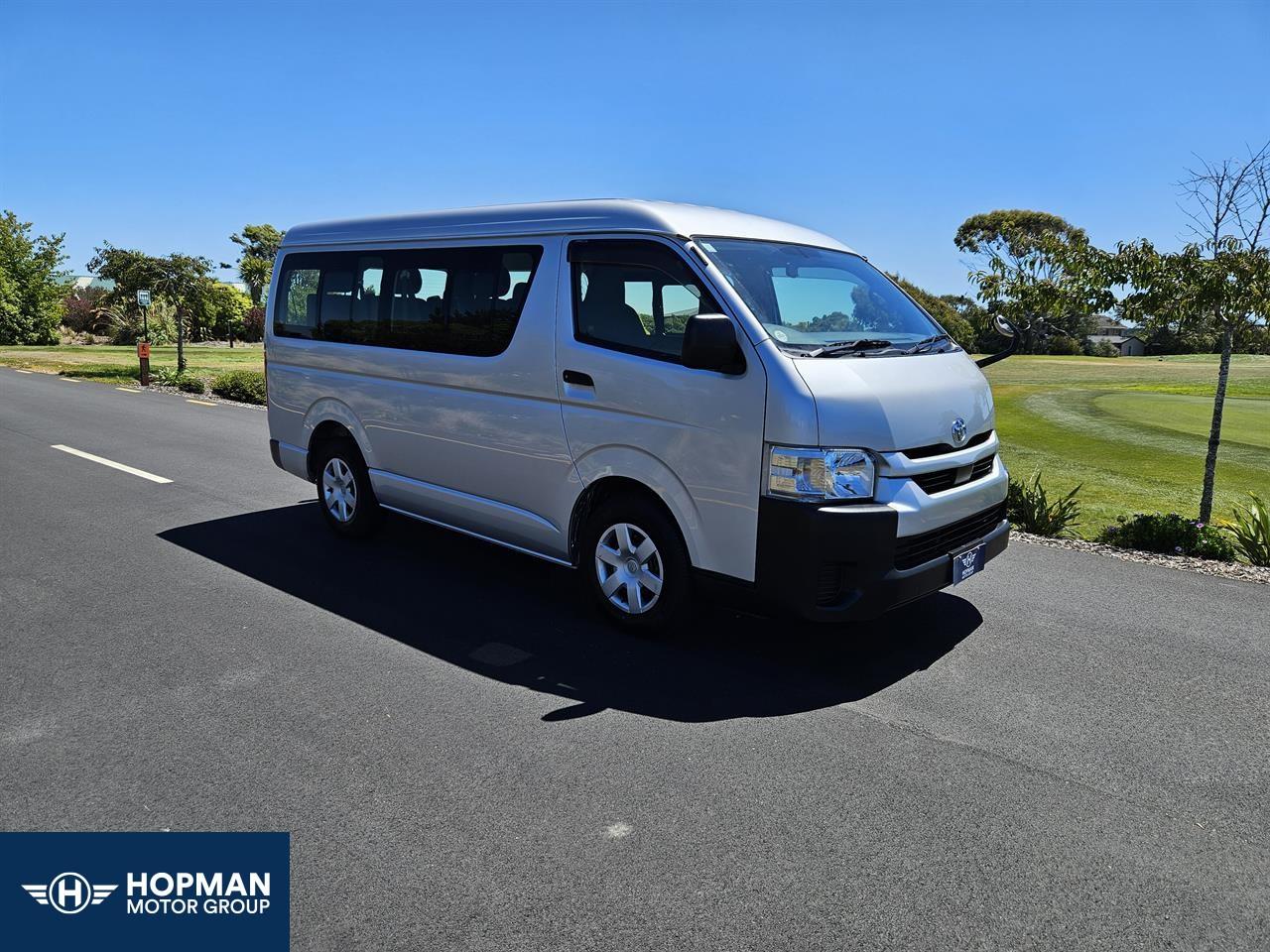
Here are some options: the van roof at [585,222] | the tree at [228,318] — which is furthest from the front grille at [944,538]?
the tree at [228,318]

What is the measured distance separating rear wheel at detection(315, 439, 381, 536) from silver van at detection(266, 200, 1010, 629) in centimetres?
31

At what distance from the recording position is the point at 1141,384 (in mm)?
31656

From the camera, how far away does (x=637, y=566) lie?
4.87 meters

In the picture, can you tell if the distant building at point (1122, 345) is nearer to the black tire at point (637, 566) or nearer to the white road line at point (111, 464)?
the white road line at point (111, 464)

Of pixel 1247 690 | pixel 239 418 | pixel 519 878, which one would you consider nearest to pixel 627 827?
pixel 519 878

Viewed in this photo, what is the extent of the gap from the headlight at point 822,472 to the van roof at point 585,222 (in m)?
1.37

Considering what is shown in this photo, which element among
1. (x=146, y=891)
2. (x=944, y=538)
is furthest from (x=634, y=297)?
(x=146, y=891)

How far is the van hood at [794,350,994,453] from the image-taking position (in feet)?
13.5

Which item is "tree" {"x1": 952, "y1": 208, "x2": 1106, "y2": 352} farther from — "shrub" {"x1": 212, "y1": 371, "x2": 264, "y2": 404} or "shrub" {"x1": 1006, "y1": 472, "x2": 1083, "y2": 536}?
"shrub" {"x1": 212, "y1": 371, "x2": 264, "y2": 404}

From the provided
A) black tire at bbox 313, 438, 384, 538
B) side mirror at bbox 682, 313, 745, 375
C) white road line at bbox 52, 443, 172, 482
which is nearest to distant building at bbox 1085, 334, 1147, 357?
white road line at bbox 52, 443, 172, 482

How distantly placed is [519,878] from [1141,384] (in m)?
34.3

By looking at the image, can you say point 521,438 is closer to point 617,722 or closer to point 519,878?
point 617,722

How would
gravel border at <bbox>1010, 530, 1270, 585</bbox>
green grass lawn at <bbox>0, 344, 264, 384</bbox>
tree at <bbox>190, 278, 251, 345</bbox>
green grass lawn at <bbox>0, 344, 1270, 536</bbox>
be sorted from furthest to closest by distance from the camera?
1. tree at <bbox>190, 278, 251, 345</bbox>
2. green grass lawn at <bbox>0, 344, 264, 384</bbox>
3. green grass lawn at <bbox>0, 344, 1270, 536</bbox>
4. gravel border at <bbox>1010, 530, 1270, 585</bbox>

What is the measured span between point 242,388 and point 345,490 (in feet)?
45.7
